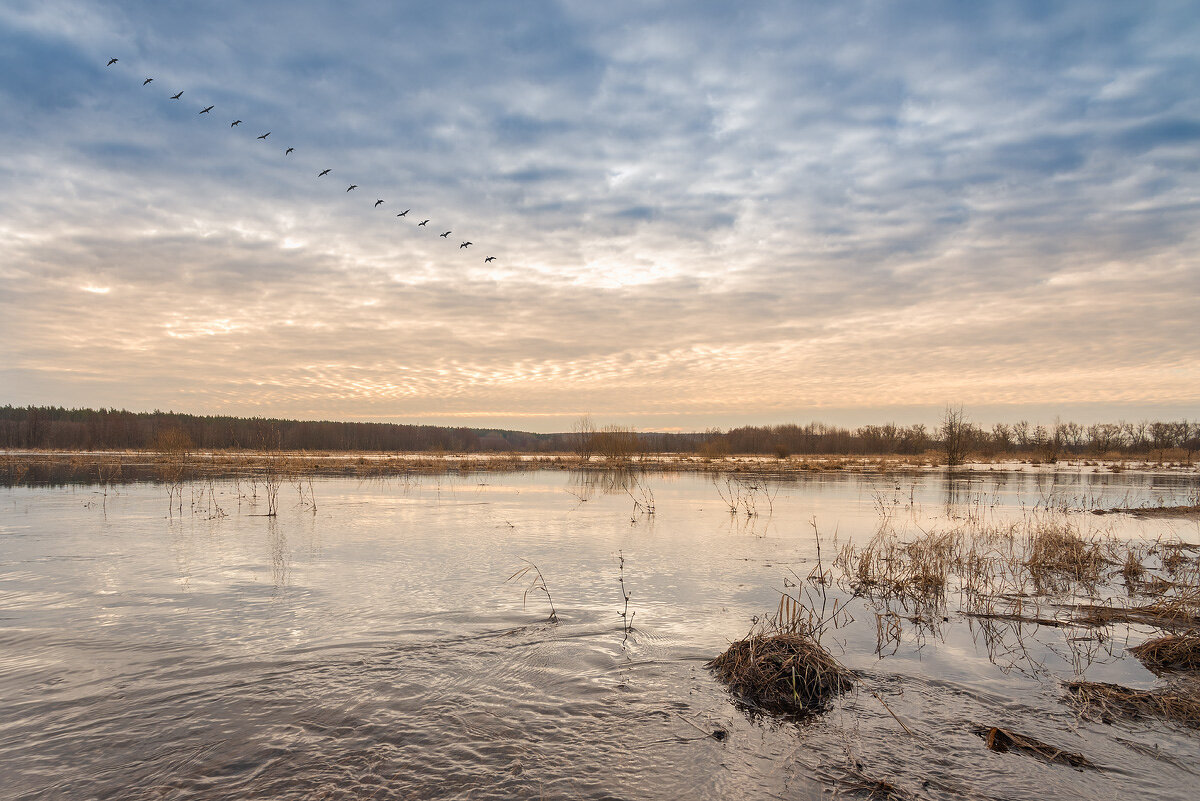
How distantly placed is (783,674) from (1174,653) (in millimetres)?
4383

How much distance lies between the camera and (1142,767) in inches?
167

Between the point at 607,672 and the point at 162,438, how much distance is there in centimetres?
2951

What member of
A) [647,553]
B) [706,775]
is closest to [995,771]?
[706,775]

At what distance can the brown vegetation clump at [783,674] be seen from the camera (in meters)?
5.27

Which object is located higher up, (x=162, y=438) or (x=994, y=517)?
(x=162, y=438)

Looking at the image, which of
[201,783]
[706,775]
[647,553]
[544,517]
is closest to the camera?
[201,783]

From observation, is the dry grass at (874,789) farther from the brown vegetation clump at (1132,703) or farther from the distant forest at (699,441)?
the distant forest at (699,441)

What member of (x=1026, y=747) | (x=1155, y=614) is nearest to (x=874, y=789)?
(x=1026, y=747)

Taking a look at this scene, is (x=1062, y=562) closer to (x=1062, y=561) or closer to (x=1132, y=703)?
(x=1062, y=561)

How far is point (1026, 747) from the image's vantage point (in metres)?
4.50

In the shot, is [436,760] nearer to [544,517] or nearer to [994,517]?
[544,517]

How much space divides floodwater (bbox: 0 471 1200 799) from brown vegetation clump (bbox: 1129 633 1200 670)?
198 mm

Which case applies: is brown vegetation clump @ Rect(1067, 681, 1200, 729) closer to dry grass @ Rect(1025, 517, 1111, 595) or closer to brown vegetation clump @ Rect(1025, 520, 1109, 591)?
dry grass @ Rect(1025, 517, 1111, 595)

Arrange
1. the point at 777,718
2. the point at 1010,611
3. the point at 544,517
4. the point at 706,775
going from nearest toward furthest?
the point at 706,775 → the point at 777,718 → the point at 1010,611 → the point at 544,517
